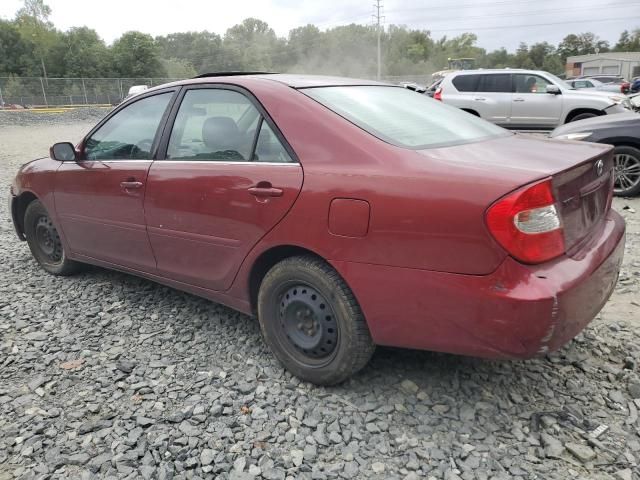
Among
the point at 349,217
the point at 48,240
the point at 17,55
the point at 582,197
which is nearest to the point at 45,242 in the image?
the point at 48,240

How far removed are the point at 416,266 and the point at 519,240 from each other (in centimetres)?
43

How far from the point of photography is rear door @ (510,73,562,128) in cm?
1157

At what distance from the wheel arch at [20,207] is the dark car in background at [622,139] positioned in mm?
5942

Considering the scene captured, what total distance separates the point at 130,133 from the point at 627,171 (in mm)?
5943

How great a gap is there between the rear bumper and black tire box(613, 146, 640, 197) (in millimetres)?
4752

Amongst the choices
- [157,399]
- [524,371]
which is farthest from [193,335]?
[524,371]

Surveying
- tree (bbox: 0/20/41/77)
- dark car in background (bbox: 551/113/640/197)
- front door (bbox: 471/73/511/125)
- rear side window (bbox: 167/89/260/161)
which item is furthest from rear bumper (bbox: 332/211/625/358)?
tree (bbox: 0/20/41/77)

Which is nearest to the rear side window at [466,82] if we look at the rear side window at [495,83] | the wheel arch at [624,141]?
the rear side window at [495,83]

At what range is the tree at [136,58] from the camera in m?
59.3

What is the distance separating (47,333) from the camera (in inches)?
136

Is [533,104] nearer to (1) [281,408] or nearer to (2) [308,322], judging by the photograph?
(2) [308,322]

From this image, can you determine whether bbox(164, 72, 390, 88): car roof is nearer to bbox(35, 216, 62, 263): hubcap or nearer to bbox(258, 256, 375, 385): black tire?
bbox(258, 256, 375, 385): black tire

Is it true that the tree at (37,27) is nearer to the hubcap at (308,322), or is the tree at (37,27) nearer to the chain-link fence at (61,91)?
the chain-link fence at (61,91)

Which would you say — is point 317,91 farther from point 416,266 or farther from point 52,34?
point 52,34
